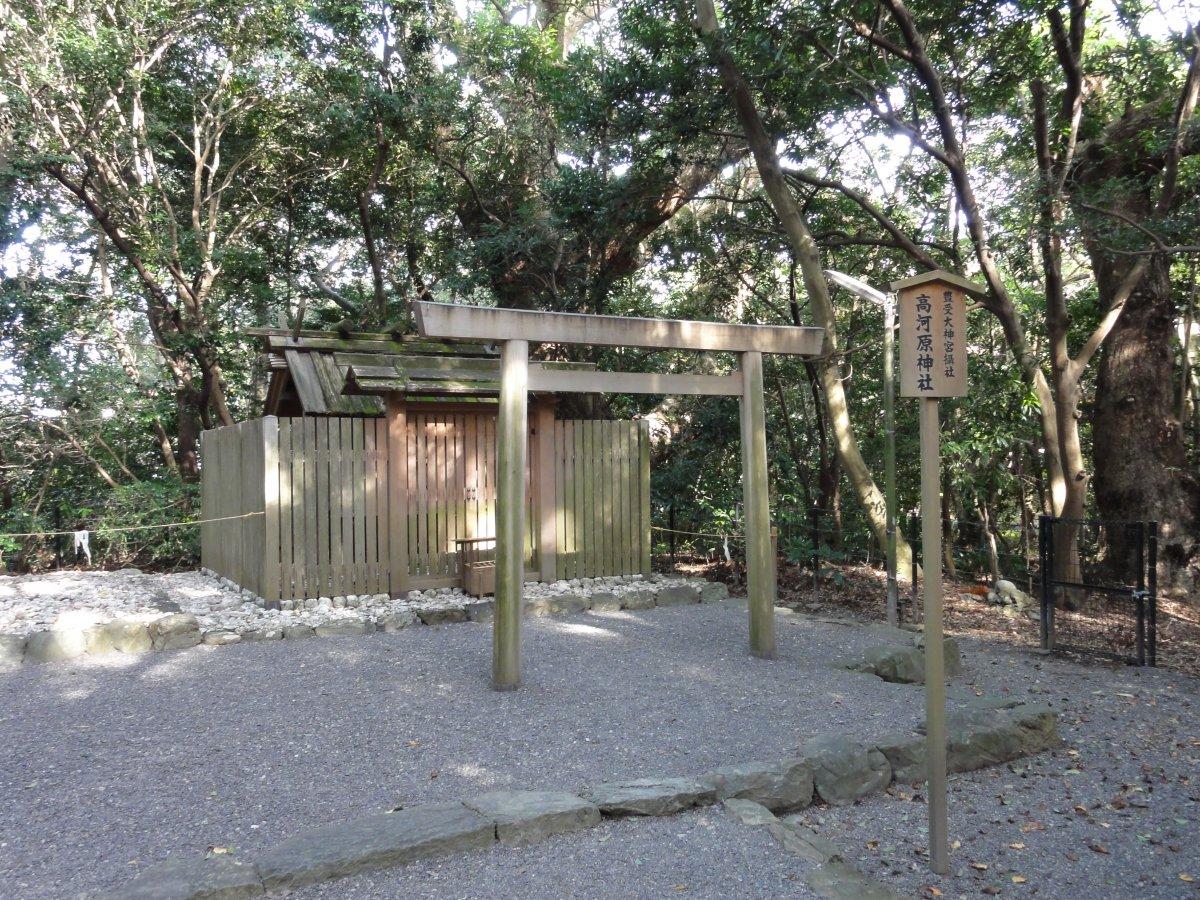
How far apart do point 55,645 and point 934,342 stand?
7.02 meters

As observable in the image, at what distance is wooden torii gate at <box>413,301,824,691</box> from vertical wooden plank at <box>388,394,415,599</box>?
9.43ft

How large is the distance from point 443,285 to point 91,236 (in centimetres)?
605

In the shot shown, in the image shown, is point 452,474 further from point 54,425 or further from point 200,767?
point 54,425

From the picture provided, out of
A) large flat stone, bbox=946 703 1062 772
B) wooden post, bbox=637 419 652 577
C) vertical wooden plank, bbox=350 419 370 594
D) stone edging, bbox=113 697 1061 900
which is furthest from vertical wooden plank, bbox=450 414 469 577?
large flat stone, bbox=946 703 1062 772

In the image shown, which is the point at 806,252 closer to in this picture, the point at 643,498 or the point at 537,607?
the point at 643,498

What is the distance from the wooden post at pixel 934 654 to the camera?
12.2 ft

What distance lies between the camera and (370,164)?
541 inches

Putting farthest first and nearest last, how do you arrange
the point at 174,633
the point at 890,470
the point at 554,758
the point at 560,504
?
the point at 560,504, the point at 890,470, the point at 174,633, the point at 554,758

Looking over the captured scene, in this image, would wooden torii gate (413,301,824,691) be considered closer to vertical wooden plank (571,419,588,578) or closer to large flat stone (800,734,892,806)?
large flat stone (800,734,892,806)

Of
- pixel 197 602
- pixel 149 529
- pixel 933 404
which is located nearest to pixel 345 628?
pixel 197 602

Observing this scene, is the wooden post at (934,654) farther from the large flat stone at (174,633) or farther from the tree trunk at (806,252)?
the large flat stone at (174,633)

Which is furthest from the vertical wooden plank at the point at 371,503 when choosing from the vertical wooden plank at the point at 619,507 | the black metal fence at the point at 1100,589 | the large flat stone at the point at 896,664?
the black metal fence at the point at 1100,589

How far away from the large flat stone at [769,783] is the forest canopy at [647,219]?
558cm

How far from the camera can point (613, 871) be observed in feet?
11.2
